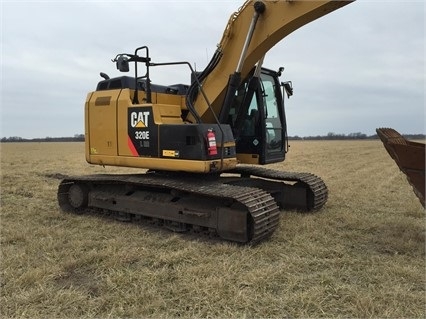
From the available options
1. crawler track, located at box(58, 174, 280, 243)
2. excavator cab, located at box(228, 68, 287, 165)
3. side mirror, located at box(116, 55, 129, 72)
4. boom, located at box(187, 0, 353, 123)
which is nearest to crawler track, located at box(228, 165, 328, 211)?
excavator cab, located at box(228, 68, 287, 165)

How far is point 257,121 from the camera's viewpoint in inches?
280

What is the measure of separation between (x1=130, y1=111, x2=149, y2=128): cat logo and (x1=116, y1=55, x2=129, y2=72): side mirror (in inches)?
29.9

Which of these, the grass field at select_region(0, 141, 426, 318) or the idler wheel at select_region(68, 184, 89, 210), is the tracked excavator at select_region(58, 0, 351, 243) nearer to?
the idler wheel at select_region(68, 184, 89, 210)

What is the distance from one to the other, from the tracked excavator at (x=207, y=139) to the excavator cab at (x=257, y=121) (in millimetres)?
Answer: 18

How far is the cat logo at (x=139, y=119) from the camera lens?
685 cm

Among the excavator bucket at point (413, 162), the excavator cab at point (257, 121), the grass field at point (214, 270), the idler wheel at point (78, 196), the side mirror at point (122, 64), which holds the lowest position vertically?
the grass field at point (214, 270)

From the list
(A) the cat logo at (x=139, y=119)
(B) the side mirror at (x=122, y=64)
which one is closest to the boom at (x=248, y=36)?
(A) the cat logo at (x=139, y=119)

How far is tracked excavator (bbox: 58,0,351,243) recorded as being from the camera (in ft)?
19.6

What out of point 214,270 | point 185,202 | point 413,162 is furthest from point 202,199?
point 413,162

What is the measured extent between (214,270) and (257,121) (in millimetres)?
3250

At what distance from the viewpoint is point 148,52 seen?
7102mm

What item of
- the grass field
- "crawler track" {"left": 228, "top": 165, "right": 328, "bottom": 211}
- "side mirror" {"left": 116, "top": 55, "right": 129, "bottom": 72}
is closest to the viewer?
the grass field

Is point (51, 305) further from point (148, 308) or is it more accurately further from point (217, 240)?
point (217, 240)

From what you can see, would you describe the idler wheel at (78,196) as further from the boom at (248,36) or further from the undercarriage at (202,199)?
the boom at (248,36)
